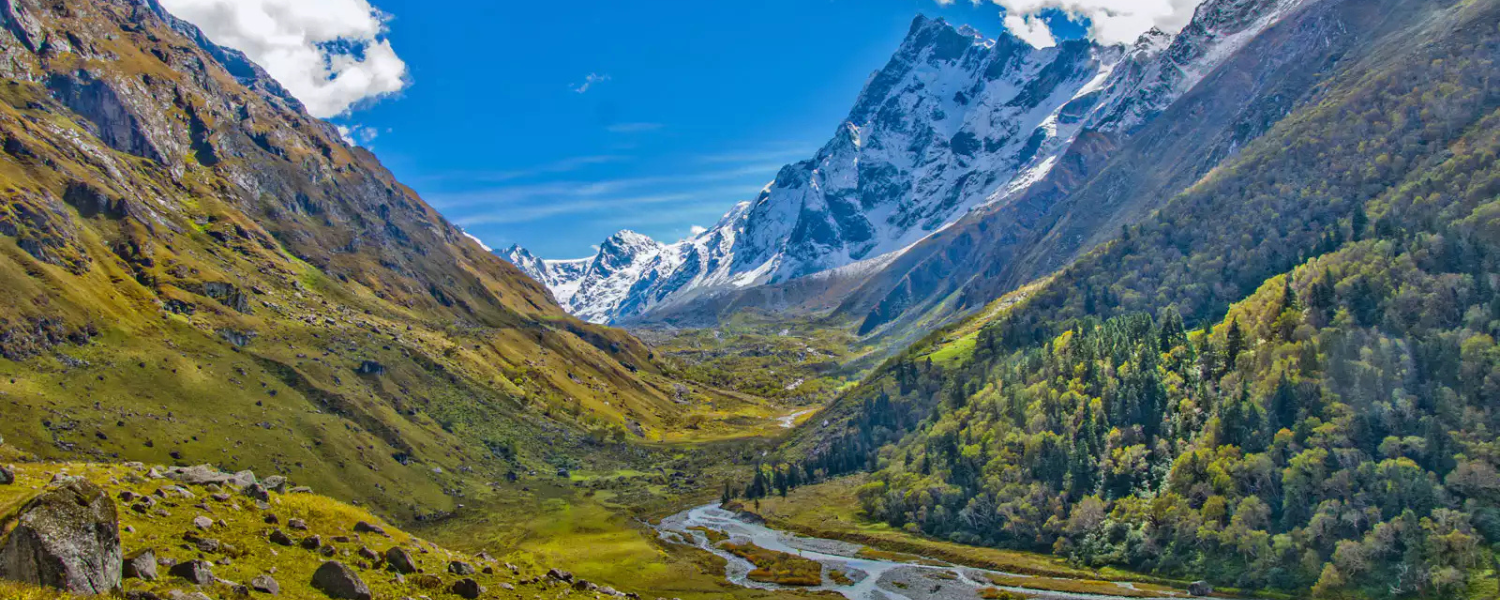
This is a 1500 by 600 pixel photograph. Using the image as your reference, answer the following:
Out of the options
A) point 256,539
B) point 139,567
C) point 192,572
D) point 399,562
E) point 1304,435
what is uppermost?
point 1304,435

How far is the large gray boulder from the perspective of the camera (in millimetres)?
26609

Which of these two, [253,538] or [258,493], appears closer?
[253,538]

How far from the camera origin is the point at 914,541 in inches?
6580

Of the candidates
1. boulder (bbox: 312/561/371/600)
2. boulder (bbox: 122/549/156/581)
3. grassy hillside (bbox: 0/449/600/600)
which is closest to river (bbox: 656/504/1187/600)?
grassy hillside (bbox: 0/449/600/600)

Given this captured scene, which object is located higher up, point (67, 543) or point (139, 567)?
point (67, 543)

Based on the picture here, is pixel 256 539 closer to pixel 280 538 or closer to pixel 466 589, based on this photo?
pixel 280 538

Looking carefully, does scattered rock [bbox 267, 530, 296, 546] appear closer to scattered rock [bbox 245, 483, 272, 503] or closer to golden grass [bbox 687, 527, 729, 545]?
scattered rock [bbox 245, 483, 272, 503]

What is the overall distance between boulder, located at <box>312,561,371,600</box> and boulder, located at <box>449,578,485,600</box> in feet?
26.2

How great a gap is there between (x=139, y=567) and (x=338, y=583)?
887cm

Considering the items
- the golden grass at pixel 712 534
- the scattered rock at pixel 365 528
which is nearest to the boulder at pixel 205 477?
the scattered rock at pixel 365 528

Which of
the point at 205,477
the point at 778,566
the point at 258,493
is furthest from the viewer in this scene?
the point at 778,566

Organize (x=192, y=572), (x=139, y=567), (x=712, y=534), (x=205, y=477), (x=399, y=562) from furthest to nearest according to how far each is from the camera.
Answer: (x=712, y=534) < (x=205, y=477) < (x=399, y=562) < (x=192, y=572) < (x=139, y=567)

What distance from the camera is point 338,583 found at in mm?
38469

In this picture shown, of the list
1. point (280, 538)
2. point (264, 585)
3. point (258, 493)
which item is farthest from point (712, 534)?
point (264, 585)
